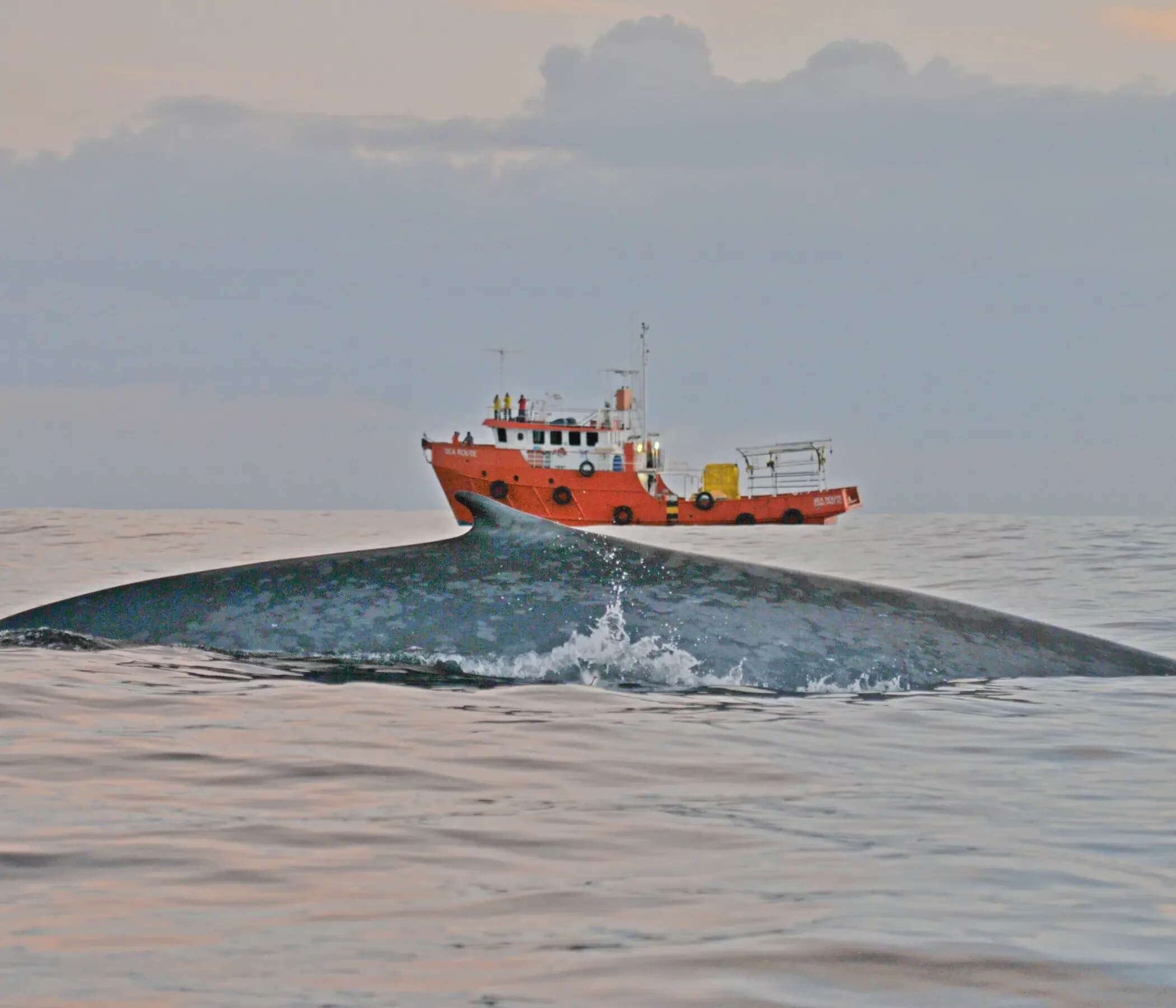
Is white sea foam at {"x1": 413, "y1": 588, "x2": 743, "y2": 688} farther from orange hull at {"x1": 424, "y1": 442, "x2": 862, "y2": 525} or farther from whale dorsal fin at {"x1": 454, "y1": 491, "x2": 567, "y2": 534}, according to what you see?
orange hull at {"x1": 424, "y1": 442, "x2": 862, "y2": 525}

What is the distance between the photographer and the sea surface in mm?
3789

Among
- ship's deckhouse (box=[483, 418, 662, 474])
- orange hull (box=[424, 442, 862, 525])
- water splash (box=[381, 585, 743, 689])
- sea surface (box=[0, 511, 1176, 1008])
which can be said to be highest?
ship's deckhouse (box=[483, 418, 662, 474])

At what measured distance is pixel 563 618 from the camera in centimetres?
845

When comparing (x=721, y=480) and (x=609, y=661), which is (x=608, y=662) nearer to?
(x=609, y=661)

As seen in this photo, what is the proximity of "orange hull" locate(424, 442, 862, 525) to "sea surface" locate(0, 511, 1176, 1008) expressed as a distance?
5088 cm

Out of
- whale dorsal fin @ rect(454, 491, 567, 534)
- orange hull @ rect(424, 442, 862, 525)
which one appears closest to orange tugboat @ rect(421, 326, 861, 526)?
orange hull @ rect(424, 442, 862, 525)

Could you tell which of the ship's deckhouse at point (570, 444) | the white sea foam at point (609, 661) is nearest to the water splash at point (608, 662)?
the white sea foam at point (609, 661)

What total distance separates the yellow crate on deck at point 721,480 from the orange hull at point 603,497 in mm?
929

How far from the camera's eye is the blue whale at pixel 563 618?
8.40 meters

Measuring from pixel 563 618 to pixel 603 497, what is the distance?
173 feet

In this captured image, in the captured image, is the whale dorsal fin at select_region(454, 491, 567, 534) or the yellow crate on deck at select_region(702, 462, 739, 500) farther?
the yellow crate on deck at select_region(702, 462, 739, 500)

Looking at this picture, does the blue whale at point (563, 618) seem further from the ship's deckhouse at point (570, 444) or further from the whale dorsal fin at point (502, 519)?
the ship's deckhouse at point (570, 444)

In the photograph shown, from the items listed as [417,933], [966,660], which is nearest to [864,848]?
[417,933]

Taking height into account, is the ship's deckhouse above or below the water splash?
above
